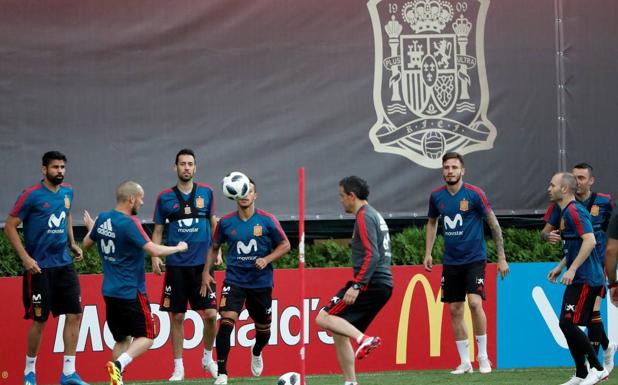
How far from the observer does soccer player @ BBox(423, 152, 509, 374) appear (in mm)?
13602

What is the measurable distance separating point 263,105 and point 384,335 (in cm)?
340

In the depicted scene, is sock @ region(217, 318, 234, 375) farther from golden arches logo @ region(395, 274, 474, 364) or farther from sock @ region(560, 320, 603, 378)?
sock @ region(560, 320, 603, 378)

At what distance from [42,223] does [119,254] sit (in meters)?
1.31

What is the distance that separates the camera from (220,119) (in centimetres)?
1616

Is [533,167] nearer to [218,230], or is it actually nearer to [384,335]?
[384,335]

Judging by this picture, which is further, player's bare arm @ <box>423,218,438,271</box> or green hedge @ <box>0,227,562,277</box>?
green hedge @ <box>0,227,562,277</box>

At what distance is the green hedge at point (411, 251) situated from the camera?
1541 centimetres

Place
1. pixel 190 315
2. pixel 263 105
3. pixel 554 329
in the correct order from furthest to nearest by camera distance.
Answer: pixel 263 105 < pixel 554 329 < pixel 190 315

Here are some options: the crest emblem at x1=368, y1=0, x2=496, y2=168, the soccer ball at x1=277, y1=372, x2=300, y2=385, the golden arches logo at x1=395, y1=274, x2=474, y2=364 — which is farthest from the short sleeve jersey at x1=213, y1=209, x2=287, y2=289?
the crest emblem at x1=368, y1=0, x2=496, y2=168

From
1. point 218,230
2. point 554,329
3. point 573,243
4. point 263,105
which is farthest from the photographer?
point 263,105

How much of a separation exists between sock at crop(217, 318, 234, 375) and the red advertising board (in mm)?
1540

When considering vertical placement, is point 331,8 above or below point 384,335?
above

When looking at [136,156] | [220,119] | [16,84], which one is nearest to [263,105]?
[220,119]

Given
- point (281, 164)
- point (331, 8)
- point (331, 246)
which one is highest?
point (331, 8)
